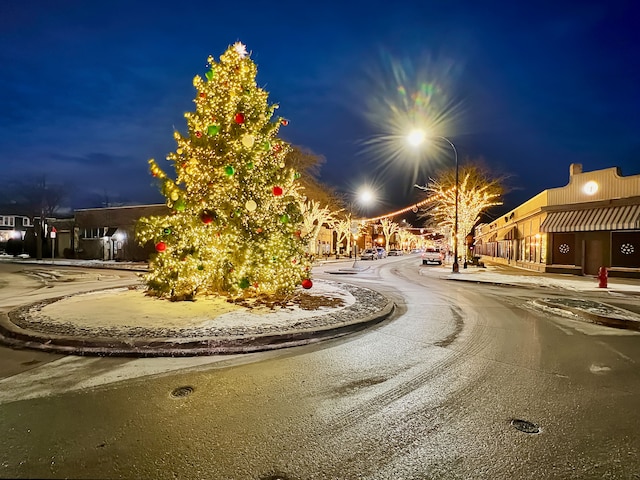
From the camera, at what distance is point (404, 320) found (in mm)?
9469

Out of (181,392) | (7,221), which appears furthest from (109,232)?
(7,221)

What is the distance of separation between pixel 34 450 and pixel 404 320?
7702 mm

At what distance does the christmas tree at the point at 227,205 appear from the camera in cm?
1076

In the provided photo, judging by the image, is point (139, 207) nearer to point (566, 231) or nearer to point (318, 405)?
point (566, 231)

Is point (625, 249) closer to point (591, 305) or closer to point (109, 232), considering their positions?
point (591, 305)

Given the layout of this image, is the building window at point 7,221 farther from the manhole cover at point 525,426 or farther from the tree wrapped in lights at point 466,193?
the manhole cover at point 525,426

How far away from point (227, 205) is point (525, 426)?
9.04 meters

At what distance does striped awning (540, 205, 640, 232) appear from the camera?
20438 mm

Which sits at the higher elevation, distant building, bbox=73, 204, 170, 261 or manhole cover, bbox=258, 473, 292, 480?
distant building, bbox=73, 204, 170, 261

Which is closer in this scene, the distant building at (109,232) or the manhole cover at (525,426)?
the manhole cover at (525,426)

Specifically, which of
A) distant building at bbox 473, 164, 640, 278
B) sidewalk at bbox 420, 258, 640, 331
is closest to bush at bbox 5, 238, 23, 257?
sidewalk at bbox 420, 258, 640, 331

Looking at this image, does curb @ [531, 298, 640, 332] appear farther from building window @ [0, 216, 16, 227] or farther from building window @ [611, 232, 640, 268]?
building window @ [0, 216, 16, 227]

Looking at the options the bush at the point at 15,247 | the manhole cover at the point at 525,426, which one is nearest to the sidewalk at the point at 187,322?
the manhole cover at the point at 525,426

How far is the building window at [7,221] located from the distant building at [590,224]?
299 feet
